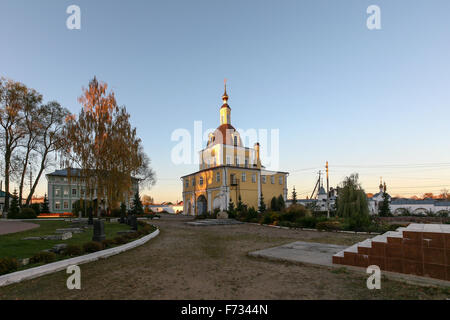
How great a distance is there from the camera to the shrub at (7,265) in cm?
580

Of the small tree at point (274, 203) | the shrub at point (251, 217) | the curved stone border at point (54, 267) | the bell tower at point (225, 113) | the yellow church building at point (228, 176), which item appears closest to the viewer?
the curved stone border at point (54, 267)

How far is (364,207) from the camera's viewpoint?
71.6ft

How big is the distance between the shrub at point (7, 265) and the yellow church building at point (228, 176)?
28.4 metres

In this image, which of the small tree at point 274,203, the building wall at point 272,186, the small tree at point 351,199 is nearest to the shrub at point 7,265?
the small tree at point 351,199

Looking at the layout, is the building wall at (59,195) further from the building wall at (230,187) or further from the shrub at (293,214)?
the shrub at (293,214)

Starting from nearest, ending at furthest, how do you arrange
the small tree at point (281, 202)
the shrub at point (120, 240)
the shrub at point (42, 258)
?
the shrub at point (42, 258), the shrub at point (120, 240), the small tree at point (281, 202)

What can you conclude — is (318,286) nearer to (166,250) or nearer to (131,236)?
(166,250)

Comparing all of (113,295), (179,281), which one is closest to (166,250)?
(179,281)

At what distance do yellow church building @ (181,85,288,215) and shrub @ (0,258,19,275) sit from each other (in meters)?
28.4

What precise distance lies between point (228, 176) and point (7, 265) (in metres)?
29.4

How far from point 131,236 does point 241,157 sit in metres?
27.6

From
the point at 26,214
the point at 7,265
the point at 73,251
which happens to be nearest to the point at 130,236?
the point at 73,251

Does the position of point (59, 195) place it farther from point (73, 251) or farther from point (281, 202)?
point (73, 251)

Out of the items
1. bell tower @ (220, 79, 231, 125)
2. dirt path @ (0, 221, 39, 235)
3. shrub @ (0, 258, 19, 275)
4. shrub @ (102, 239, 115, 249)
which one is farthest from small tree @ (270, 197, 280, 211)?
shrub @ (0, 258, 19, 275)
